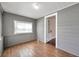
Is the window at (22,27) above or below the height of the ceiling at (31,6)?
below

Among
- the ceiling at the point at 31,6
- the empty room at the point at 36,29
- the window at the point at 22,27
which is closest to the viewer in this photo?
the ceiling at the point at 31,6

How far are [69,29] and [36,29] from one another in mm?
3642

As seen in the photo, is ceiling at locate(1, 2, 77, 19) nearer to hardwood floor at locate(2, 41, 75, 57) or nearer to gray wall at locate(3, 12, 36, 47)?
gray wall at locate(3, 12, 36, 47)

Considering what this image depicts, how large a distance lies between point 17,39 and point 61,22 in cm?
303

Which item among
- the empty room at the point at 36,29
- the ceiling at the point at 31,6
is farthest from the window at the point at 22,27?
the ceiling at the point at 31,6

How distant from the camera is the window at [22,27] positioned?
4.49 meters

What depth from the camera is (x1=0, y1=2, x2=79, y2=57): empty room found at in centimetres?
268

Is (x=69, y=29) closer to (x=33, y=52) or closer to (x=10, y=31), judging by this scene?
(x=33, y=52)

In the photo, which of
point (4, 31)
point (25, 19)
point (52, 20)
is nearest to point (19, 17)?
point (25, 19)

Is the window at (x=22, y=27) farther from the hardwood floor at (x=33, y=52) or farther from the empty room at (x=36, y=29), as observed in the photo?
the hardwood floor at (x=33, y=52)

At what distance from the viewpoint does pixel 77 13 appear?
254 cm

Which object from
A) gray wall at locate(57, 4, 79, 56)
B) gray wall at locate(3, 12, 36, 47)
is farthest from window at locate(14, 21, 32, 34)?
gray wall at locate(57, 4, 79, 56)

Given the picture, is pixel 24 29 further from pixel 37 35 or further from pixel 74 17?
pixel 74 17

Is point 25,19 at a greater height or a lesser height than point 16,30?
greater
